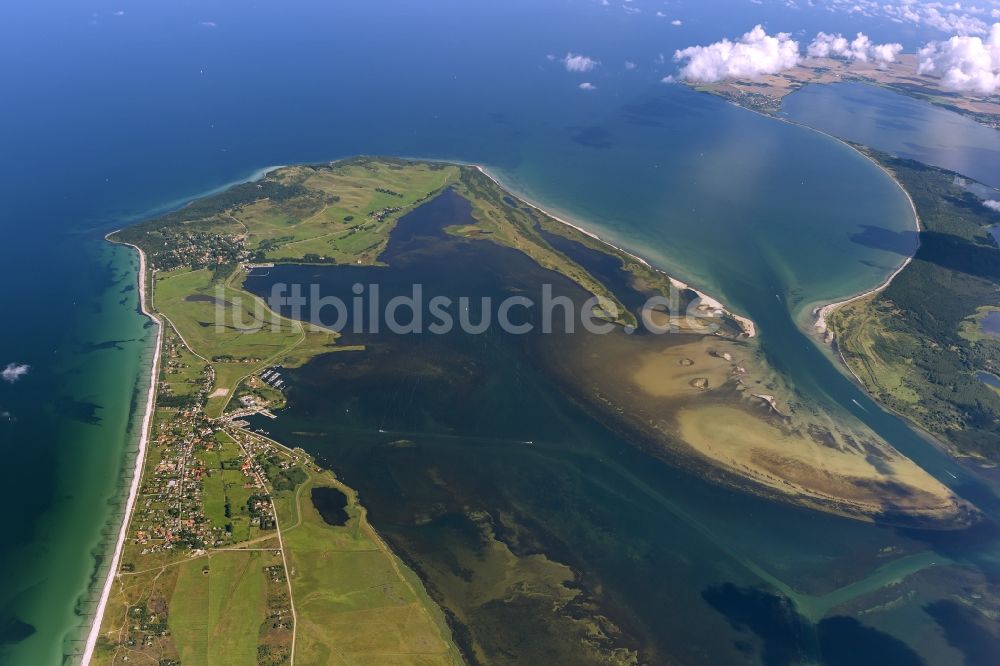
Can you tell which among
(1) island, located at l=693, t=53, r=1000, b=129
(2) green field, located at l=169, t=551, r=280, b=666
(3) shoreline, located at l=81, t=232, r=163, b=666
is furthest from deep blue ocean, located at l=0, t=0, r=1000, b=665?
(1) island, located at l=693, t=53, r=1000, b=129

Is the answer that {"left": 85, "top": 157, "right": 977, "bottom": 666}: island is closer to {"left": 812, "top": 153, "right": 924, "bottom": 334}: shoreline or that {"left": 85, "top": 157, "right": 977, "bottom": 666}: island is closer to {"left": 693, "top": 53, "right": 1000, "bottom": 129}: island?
{"left": 812, "top": 153, "right": 924, "bottom": 334}: shoreline

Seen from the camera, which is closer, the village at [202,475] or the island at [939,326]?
the village at [202,475]

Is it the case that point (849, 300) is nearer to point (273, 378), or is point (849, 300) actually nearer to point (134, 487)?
point (273, 378)

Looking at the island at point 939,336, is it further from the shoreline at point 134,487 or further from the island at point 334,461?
the shoreline at point 134,487

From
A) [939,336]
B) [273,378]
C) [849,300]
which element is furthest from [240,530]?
[939,336]

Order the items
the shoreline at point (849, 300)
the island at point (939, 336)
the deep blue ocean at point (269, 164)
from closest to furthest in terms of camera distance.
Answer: the deep blue ocean at point (269, 164)
the island at point (939, 336)
the shoreline at point (849, 300)

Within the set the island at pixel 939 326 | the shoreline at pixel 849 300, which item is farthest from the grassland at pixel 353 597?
the shoreline at pixel 849 300
